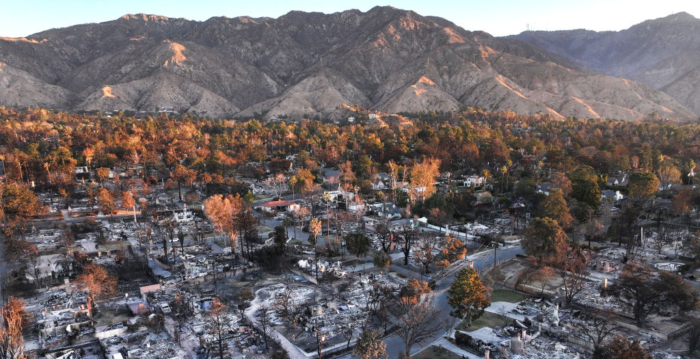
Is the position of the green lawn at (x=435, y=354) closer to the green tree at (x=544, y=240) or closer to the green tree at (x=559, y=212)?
the green tree at (x=544, y=240)

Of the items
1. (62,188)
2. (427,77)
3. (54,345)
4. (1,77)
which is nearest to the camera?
(54,345)

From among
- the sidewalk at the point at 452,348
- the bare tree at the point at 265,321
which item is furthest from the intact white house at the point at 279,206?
the sidewalk at the point at 452,348

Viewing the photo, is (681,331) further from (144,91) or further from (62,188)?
(144,91)

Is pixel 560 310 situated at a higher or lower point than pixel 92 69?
lower

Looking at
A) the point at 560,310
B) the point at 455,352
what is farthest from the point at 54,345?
the point at 560,310

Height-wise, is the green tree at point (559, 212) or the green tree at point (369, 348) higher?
the green tree at point (559, 212)

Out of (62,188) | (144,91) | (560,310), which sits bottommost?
(560,310)

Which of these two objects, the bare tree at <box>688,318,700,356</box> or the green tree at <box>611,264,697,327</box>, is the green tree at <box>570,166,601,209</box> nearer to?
the green tree at <box>611,264,697,327</box>
